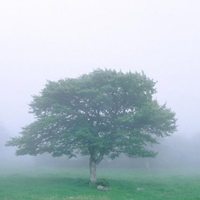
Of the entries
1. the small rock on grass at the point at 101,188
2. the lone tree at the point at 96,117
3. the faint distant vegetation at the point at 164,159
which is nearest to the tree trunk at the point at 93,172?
the lone tree at the point at 96,117

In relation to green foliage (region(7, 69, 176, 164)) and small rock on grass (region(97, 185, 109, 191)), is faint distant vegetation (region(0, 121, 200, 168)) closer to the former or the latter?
green foliage (region(7, 69, 176, 164))

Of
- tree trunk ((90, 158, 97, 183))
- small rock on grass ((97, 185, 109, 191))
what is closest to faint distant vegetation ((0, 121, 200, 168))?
tree trunk ((90, 158, 97, 183))

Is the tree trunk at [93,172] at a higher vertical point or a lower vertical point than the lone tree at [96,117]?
lower

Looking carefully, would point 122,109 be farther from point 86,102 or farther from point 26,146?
point 26,146

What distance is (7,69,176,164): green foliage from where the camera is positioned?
1288 inches

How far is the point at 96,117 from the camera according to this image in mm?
35656

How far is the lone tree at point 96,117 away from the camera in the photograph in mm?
32719

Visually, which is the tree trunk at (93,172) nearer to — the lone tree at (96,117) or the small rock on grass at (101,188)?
the lone tree at (96,117)

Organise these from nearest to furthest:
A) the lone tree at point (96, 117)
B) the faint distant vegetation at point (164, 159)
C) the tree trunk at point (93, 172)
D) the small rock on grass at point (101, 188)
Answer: the small rock on grass at point (101, 188) → the lone tree at point (96, 117) → the tree trunk at point (93, 172) → the faint distant vegetation at point (164, 159)

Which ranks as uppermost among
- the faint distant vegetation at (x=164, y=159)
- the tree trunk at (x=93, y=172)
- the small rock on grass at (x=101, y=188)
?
the faint distant vegetation at (x=164, y=159)

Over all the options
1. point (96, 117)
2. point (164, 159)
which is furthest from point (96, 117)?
point (164, 159)

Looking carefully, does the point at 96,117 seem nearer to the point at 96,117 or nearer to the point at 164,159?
the point at 96,117

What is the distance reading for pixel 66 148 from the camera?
34.8 m

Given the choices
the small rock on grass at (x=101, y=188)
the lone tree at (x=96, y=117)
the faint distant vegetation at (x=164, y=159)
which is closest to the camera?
the small rock on grass at (x=101, y=188)
